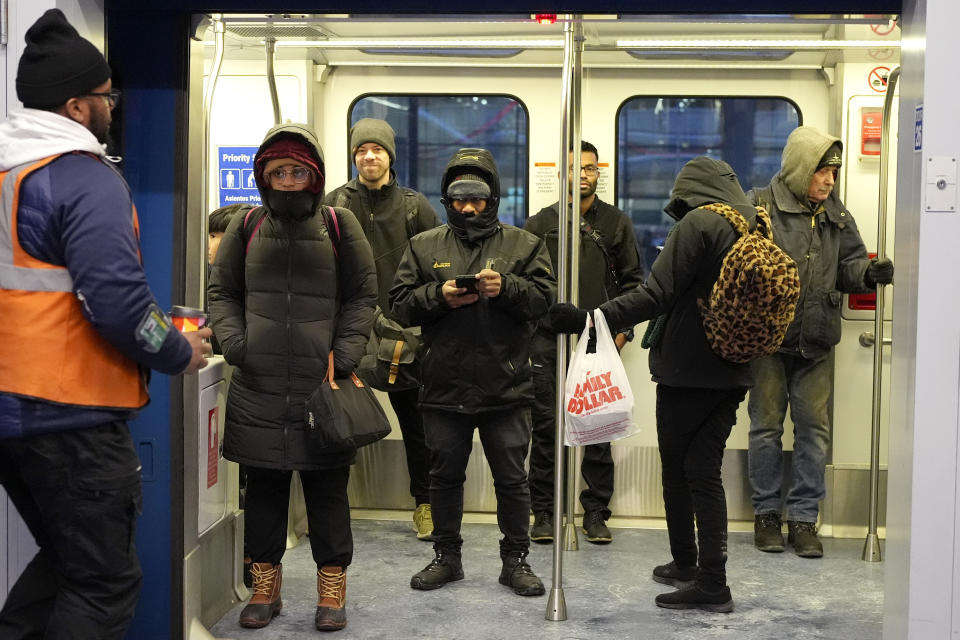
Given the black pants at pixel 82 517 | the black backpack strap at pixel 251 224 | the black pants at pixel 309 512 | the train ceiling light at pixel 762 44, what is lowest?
the black pants at pixel 309 512

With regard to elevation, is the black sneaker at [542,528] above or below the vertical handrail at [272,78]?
below

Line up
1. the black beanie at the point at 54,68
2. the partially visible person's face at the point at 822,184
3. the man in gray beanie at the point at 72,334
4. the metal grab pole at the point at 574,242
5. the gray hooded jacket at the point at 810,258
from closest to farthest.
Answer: the man in gray beanie at the point at 72,334, the black beanie at the point at 54,68, the metal grab pole at the point at 574,242, the partially visible person's face at the point at 822,184, the gray hooded jacket at the point at 810,258

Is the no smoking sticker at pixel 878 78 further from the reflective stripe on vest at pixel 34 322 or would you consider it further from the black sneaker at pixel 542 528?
the reflective stripe on vest at pixel 34 322

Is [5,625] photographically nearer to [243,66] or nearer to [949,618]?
[949,618]

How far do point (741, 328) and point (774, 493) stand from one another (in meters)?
1.90

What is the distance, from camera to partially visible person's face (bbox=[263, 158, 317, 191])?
4.69 metres

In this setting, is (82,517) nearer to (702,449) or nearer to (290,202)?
(290,202)

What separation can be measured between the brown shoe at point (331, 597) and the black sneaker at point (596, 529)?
6.32ft

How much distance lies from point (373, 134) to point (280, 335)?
1.81 m

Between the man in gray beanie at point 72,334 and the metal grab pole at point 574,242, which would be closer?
the man in gray beanie at point 72,334

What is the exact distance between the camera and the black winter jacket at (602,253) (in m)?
6.57

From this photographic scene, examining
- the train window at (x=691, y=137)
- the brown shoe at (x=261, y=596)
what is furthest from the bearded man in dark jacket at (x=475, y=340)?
the train window at (x=691, y=137)

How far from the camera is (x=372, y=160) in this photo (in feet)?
20.5

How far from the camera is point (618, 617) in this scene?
5.10 metres
